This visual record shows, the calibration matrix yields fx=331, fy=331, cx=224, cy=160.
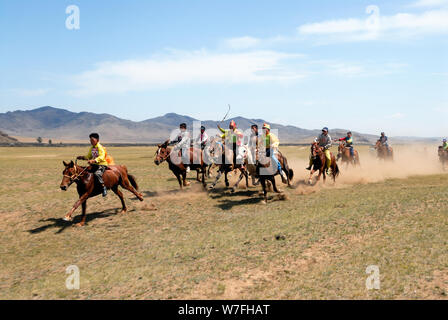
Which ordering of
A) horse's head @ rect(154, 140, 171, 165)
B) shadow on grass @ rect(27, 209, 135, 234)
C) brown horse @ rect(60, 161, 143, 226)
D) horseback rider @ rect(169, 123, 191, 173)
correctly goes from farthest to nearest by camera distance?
1. horseback rider @ rect(169, 123, 191, 173)
2. horse's head @ rect(154, 140, 171, 165)
3. shadow on grass @ rect(27, 209, 135, 234)
4. brown horse @ rect(60, 161, 143, 226)

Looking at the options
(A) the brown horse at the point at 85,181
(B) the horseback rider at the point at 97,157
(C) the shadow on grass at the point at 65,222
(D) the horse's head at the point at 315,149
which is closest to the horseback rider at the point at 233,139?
(D) the horse's head at the point at 315,149

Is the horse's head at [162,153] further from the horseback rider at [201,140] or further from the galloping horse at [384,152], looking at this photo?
the galloping horse at [384,152]

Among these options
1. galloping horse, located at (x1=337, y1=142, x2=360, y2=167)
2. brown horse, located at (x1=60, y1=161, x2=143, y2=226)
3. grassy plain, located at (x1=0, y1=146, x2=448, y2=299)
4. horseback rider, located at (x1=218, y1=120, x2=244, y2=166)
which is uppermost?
horseback rider, located at (x1=218, y1=120, x2=244, y2=166)

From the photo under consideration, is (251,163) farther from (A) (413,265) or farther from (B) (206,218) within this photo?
(A) (413,265)

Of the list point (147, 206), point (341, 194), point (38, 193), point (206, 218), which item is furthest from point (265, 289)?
point (38, 193)

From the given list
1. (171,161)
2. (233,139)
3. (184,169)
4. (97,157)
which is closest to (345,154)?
(233,139)

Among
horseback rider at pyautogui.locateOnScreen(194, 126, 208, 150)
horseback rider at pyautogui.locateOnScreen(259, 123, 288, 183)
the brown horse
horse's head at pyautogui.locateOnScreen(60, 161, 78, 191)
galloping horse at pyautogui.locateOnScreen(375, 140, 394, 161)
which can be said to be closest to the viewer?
horse's head at pyautogui.locateOnScreen(60, 161, 78, 191)

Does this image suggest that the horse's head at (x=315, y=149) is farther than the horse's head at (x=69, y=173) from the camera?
Yes

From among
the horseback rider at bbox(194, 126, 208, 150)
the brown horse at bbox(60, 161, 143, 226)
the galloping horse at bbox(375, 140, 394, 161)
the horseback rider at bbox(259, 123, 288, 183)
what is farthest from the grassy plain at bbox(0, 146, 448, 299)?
the galloping horse at bbox(375, 140, 394, 161)

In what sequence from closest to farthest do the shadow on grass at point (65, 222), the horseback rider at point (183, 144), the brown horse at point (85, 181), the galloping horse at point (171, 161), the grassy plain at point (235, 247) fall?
the grassy plain at point (235, 247) < the brown horse at point (85, 181) < the shadow on grass at point (65, 222) < the galloping horse at point (171, 161) < the horseback rider at point (183, 144)

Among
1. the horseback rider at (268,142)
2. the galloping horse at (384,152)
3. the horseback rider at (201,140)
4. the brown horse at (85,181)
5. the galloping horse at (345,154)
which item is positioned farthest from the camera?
the galloping horse at (384,152)

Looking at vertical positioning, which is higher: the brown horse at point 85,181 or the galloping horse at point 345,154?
the galloping horse at point 345,154

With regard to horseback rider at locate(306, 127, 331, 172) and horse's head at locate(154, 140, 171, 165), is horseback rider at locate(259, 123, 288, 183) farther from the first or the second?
horse's head at locate(154, 140, 171, 165)

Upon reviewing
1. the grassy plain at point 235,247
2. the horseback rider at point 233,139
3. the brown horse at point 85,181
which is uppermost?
the horseback rider at point 233,139
